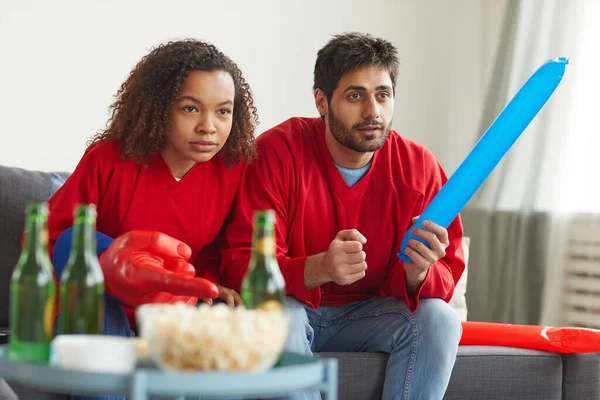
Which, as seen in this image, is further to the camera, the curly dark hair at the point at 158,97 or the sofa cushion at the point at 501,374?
the sofa cushion at the point at 501,374

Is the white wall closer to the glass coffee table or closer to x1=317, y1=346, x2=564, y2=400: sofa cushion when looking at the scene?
x1=317, y1=346, x2=564, y2=400: sofa cushion

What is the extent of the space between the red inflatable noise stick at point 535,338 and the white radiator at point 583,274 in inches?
34.5

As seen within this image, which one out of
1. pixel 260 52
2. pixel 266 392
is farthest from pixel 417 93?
pixel 266 392

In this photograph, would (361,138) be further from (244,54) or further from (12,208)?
(244,54)

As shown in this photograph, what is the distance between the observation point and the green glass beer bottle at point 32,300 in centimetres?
110

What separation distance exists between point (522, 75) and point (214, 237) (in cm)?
181

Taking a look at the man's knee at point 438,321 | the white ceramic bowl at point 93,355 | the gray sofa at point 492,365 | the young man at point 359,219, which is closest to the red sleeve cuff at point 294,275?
the young man at point 359,219

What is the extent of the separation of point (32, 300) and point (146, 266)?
0.24 meters

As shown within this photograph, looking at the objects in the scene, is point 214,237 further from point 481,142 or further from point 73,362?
point 73,362

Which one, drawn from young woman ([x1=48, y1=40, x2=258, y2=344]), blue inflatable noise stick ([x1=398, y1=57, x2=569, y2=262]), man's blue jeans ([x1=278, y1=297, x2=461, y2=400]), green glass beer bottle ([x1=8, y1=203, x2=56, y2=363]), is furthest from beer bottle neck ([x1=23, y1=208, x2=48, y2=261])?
blue inflatable noise stick ([x1=398, y1=57, x2=569, y2=262])

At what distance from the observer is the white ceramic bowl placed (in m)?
1.02

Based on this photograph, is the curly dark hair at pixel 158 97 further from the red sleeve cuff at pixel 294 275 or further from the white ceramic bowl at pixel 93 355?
the white ceramic bowl at pixel 93 355

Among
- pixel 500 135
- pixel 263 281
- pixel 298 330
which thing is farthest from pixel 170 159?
pixel 263 281

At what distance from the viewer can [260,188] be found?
199 centimetres
